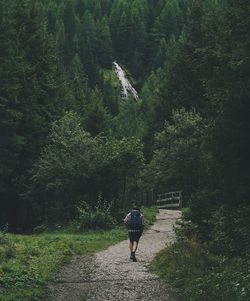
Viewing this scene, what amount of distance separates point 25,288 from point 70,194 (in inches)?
741

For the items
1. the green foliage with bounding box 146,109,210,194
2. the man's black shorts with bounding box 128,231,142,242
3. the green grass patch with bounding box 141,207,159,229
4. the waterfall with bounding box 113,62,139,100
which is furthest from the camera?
the waterfall with bounding box 113,62,139,100

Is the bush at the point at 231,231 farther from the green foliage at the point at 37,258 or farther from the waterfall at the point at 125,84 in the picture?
the waterfall at the point at 125,84

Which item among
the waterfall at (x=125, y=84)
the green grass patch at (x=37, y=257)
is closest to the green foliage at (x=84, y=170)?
the green grass patch at (x=37, y=257)

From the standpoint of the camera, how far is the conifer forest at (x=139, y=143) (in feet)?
48.3

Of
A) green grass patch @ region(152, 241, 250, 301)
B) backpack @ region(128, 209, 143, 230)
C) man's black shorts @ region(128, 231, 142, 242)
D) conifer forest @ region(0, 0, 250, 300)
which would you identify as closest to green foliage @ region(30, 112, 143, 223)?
conifer forest @ region(0, 0, 250, 300)

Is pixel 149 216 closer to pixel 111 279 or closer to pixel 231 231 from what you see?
pixel 231 231

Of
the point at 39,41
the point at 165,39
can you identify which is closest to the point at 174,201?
the point at 39,41

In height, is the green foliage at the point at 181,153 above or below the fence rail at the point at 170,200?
above

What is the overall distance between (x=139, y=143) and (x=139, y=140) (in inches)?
19.9

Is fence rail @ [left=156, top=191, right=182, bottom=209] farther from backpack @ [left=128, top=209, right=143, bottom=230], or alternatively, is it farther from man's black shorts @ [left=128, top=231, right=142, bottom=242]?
man's black shorts @ [left=128, top=231, right=142, bottom=242]

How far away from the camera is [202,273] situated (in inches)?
547

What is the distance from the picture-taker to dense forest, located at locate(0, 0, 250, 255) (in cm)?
1470

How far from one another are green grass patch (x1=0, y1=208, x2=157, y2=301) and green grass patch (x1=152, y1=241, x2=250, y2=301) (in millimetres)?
3445

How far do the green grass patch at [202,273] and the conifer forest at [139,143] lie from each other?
826mm
